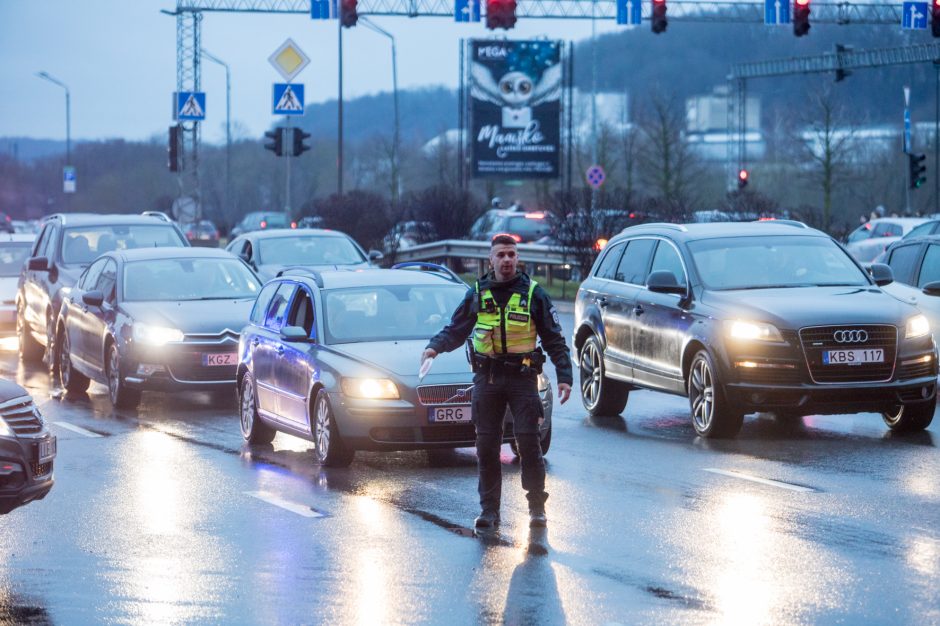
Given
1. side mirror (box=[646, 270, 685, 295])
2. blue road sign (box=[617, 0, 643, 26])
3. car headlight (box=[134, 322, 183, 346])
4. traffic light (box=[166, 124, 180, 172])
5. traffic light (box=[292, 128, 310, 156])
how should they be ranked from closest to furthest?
side mirror (box=[646, 270, 685, 295]), car headlight (box=[134, 322, 183, 346]), traffic light (box=[292, 128, 310, 156]), blue road sign (box=[617, 0, 643, 26]), traffic light (box=[166, 124, 180, 172])

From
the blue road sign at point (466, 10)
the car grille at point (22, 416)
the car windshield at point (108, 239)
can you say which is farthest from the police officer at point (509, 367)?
the blue road sign at point (466, 10)

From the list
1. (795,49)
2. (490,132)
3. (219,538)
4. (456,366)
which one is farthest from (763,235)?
(795,49)

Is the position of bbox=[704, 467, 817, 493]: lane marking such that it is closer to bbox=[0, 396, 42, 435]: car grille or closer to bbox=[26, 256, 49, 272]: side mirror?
bbox=[0, 396, 42, 435]: car grille

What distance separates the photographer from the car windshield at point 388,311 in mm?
13414

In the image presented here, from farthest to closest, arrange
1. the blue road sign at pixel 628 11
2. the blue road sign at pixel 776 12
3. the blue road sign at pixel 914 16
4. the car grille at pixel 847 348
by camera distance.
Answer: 1. the blue road sign at pixel 628 11
2. the blue road sign at pixel 914 16
3. the blue road sign at pixel 776 12
4. the car grille at pixel 847 348

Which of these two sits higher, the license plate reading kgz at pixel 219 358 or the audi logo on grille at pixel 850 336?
the audi logo on grille at pixel 850 336

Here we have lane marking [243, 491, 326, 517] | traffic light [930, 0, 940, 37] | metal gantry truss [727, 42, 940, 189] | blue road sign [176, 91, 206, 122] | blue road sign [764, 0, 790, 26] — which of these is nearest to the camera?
lane marking [243, 491, 326, 517]

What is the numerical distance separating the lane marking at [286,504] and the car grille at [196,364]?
5.63 meters

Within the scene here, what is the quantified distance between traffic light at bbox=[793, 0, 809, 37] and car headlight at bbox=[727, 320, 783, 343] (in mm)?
23558

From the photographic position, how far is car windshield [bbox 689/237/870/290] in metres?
14.8

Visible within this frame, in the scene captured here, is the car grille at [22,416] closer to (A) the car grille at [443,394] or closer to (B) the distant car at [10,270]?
(A) the car grille at [443,394]

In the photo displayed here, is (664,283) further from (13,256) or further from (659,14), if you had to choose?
(659,14)

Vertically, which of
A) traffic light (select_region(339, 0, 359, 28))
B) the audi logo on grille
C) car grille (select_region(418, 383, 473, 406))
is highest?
traffic light (select_region(339, 0, 359, 28))

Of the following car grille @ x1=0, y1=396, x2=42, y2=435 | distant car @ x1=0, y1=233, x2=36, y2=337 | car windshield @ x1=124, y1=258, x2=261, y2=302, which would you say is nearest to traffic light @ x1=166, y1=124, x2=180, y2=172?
distant car @ x1=0, y1=233, x2=36, y2=337
